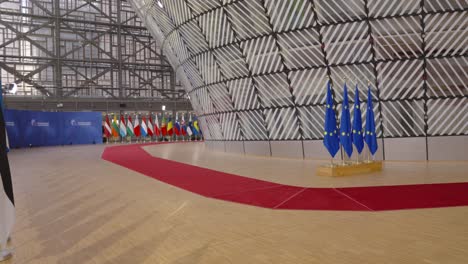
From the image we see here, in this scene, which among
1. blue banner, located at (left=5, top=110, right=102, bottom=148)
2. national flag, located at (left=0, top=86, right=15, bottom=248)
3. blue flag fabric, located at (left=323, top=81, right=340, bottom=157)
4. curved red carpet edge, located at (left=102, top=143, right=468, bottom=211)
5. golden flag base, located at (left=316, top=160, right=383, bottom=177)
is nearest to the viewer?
national flag, located at (left=0, top=86, right=15, bottom=248)

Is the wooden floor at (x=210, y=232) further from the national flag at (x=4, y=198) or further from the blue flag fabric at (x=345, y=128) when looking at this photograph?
the blue flag fabric at (x=345, y=128)

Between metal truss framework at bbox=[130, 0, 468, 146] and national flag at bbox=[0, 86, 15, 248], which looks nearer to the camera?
national flag at bbox=[0, 86, 15, 248]

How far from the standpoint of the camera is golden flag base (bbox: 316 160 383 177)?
1552cm

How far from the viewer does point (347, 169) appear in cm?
1594

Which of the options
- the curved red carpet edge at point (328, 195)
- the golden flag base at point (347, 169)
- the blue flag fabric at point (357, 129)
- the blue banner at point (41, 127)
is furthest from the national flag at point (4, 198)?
the blue banner at point (41, 127)

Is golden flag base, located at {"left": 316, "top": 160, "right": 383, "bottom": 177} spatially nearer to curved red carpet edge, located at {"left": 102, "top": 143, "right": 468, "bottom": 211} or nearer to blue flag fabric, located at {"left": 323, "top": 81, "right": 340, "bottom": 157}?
blue flag fabric, located at {"left": 323, "top": 81, "right": 340, "bottom": 157}

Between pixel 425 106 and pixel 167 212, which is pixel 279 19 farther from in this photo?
pixel 167 212

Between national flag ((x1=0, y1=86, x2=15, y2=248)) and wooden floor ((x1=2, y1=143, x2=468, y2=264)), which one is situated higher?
national flag ((x1=0, y1=86, x2=15, y2=248))

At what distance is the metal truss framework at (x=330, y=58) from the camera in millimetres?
20406

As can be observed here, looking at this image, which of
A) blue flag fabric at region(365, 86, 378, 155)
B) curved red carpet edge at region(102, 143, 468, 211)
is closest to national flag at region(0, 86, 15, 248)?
curved red carpet edge at region(102, 143, 468, 211)

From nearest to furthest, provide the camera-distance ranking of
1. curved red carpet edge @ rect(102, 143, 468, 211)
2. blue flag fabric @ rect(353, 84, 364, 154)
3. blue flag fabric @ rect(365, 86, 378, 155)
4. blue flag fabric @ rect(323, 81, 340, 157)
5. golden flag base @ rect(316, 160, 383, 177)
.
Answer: curved red carpet edge @ rect(102, 143, 468, 211), golden flag base @ rect(316, 160, 383, 177), blue flag fabric @ rect(323, 81, 340, 157), blue flag fabric @ rect(353, 84, 364, 154), blue flag fabric @ rect(365, 86, 378, 155)

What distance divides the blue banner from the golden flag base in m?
33.6

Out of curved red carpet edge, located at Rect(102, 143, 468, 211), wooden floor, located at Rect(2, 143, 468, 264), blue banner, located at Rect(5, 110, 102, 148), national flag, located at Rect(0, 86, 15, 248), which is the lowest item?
wooden floor, located at Rect(2, 143, 468, 264)

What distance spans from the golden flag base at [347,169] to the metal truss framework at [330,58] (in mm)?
5446
